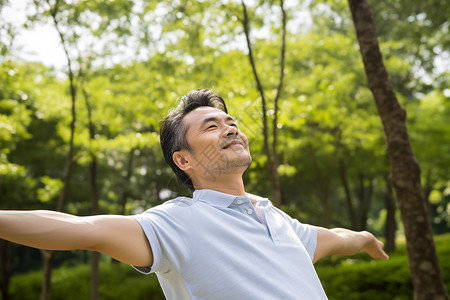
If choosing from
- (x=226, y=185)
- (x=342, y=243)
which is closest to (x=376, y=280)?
(x=342, y=243)

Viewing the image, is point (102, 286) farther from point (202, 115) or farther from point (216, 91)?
point (202, 115)

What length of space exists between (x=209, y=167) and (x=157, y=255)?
1.66 ft

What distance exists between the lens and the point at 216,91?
691 centimetres

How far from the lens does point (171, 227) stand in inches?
59.1

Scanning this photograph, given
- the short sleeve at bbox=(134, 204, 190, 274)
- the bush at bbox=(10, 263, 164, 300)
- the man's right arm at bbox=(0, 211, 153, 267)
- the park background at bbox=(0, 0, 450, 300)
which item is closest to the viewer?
the man's right arm at bbox=(0, 211, 153, 267)

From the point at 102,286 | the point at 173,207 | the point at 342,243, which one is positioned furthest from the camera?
the point at 102,286

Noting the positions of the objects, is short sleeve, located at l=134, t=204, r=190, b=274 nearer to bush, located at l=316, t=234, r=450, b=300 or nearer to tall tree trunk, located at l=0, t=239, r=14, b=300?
bush, located at l=316, t=234, r=450, b=300

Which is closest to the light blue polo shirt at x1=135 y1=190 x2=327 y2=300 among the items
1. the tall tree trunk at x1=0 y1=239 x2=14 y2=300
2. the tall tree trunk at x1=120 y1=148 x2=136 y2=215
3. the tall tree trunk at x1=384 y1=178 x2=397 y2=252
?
the tall tree trunk at x1=0 y1=239 x2=14 y2=300

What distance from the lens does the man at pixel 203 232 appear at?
1.30 metres

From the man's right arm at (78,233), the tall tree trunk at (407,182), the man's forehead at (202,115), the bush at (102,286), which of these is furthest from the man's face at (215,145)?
the bush at (102,286)

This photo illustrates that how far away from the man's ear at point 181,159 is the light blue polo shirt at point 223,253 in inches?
8.3

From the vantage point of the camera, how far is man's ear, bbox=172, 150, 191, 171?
191cm

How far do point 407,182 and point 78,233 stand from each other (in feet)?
11.1

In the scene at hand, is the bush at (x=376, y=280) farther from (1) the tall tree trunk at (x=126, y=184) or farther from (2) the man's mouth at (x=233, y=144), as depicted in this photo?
(1) the tall tree trunk at (x=126, y=184)
